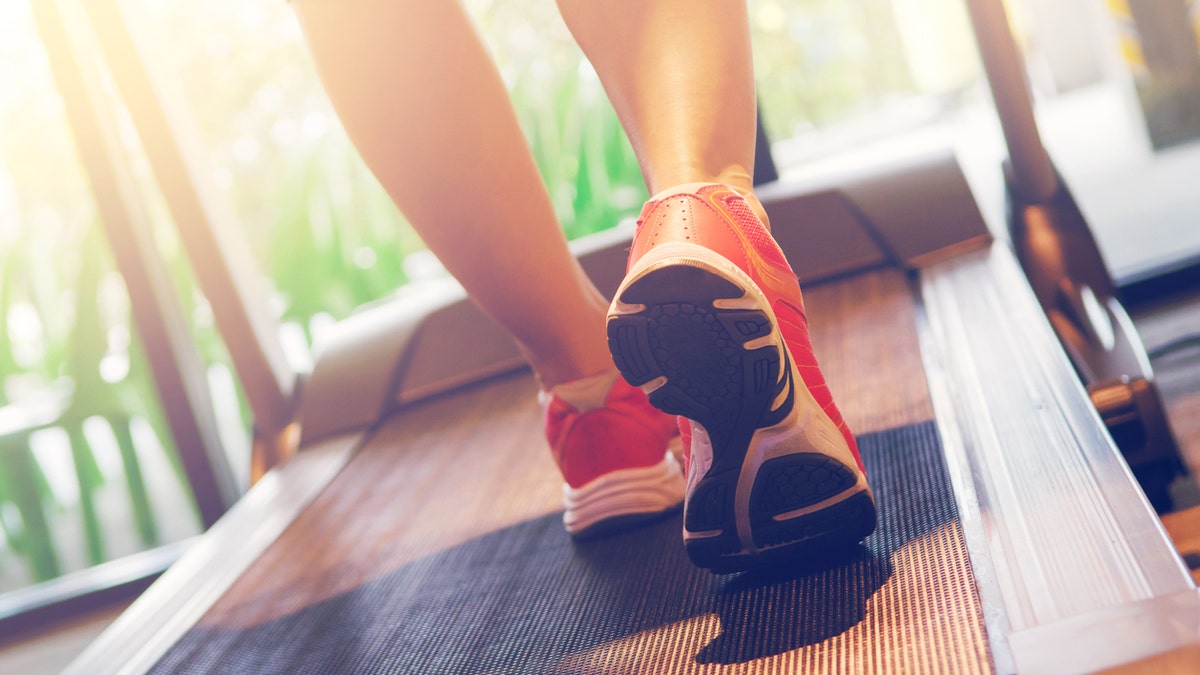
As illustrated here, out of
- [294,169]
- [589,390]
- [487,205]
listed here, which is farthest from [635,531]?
[294,169]

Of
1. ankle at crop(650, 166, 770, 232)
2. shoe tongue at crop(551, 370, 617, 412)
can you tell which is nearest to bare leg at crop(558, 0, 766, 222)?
ankle at crop(650, 166, 770, 232)

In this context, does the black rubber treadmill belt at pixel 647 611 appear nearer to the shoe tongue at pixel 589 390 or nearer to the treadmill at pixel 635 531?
the treadmill at pixel 635 531

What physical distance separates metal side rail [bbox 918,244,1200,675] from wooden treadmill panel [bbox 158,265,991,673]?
23 mm

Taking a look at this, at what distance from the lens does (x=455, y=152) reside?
3.00 feet

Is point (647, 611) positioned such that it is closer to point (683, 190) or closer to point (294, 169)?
point (683, 190)

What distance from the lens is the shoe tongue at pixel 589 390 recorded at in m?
0.95

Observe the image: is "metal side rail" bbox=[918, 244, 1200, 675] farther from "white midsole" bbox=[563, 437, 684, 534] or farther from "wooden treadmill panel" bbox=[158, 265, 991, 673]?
"white midsole" bbox=[563, 437, 684, 534]

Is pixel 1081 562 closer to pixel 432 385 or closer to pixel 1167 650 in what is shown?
pixel 1167 650

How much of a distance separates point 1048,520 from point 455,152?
555mm

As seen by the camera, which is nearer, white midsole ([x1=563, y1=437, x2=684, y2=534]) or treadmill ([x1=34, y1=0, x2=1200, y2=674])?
treadmill ([x1=34, y1=0, x2=1200, y2=674])

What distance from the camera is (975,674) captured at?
0.55 meters

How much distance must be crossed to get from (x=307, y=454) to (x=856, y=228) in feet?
3.38

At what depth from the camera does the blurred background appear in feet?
7.01

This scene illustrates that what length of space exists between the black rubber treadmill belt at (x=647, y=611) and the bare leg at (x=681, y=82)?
0.27 meters
